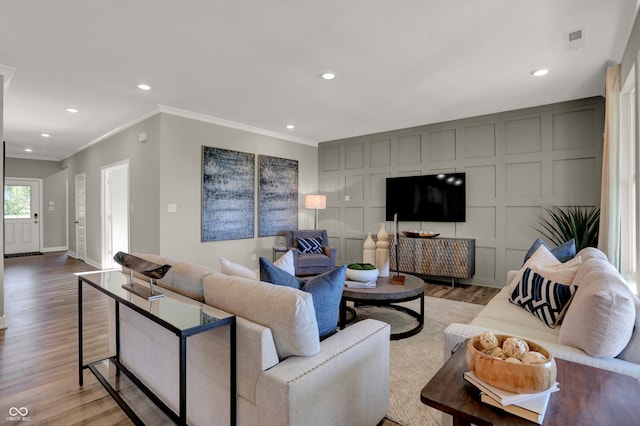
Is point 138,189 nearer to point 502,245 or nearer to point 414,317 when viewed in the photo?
point 414,317

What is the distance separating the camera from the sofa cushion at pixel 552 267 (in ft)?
6.84

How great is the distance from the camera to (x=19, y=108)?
4.50 m

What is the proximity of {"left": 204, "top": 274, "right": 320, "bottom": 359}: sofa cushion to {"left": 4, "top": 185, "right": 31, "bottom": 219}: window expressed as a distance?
32.3 ft

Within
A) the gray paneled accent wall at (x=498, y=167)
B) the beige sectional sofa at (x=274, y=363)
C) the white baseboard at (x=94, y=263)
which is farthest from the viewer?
the white baseboard at (x=94, y=263)

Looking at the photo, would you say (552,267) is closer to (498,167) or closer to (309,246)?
(498,167)

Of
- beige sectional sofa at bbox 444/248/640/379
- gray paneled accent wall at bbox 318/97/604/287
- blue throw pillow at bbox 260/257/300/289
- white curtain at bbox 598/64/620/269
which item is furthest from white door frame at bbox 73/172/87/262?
white curtain at bbox 598/64/620/269

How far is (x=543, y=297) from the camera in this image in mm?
2068

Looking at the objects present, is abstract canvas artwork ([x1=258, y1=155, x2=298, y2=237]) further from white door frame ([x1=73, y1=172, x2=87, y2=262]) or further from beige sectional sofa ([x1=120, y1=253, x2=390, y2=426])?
white door frame ([x1=73, y1=172, x2=87, y2=262])

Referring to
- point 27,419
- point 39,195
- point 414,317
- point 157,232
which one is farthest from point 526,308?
point 39,195

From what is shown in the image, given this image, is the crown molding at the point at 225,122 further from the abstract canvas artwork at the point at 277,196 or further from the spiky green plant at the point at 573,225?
the spiky green plant at the point at 573,225

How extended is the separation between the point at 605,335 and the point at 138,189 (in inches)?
207

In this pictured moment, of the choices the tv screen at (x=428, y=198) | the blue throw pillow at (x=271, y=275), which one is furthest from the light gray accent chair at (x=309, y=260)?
the blue throw pillow at (x=271, y=275)

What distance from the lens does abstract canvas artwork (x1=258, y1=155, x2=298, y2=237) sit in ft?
18.5

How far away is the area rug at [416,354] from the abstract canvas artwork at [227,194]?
98.9 inches
